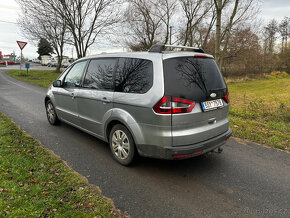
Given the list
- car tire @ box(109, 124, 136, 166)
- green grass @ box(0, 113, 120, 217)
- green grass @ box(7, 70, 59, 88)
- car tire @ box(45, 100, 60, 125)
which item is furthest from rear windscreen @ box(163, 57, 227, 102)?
green grass @ box(7, 70, 59, 88)

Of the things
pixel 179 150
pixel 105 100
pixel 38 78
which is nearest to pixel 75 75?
pixel 105 100

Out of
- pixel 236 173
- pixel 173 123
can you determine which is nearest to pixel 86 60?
pixel 173 123

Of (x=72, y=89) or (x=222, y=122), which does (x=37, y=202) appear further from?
(x=222, y=122)

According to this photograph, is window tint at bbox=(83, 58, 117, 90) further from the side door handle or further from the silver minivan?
the side door handle

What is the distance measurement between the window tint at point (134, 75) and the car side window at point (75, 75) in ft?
4.03

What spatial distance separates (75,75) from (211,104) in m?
2.95

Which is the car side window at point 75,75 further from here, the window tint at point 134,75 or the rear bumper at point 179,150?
the rear bumper at point 179,150

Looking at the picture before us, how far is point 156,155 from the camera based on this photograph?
3.00 m

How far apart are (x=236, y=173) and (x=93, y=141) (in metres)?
2.92

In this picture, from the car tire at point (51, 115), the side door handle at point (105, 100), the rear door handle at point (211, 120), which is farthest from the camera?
the car tire at point (51, 115)

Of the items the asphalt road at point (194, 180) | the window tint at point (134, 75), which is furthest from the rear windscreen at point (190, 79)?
the asphalt road at point (194, 180)

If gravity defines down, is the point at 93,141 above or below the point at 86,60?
below

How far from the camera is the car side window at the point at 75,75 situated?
14.4 ft

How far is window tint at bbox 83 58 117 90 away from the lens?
3.66m
